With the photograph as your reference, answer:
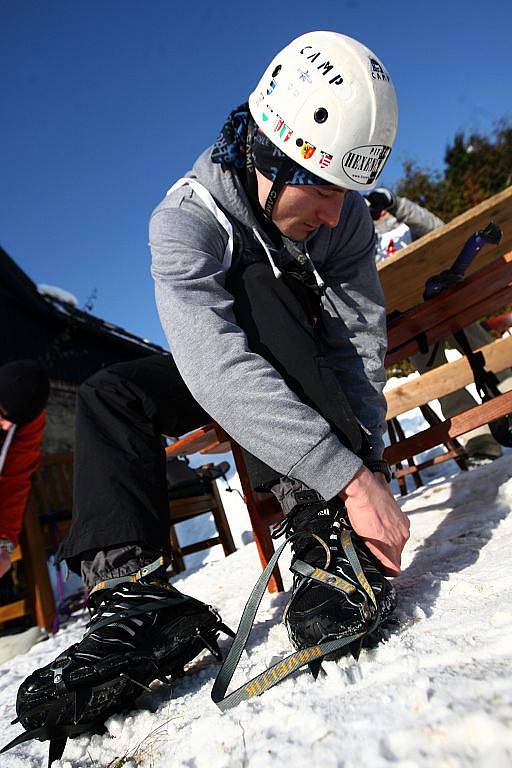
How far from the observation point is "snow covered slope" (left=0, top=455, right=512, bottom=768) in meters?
0.69

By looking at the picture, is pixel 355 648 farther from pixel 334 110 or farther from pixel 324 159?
pixel 334 110

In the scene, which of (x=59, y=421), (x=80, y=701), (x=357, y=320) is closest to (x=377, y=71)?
(x=357, y=320)

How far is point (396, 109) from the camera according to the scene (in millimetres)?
1500

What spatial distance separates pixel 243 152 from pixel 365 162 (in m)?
0.39

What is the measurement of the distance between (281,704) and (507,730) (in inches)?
16.2

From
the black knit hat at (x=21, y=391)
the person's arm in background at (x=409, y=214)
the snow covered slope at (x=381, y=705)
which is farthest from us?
the person's arm in background at (x=409, y=214)

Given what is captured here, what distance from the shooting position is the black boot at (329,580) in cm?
109

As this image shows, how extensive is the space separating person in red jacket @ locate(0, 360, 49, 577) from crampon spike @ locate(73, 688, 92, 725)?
189cm

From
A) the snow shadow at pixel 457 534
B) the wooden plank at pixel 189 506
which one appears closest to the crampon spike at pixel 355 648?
the snow shadow at pixel 457 534

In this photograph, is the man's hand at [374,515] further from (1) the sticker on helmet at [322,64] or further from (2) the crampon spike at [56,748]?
(1) the sticker on helmet at [322,64]

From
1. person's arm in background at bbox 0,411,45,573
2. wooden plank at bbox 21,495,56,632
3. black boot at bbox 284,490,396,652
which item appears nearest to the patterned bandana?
black boot at bbox 284,490,396,652

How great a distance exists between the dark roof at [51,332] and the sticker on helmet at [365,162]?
39.2 ft

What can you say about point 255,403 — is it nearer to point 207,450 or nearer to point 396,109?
point 396,109

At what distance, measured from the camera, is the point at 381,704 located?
818mm
